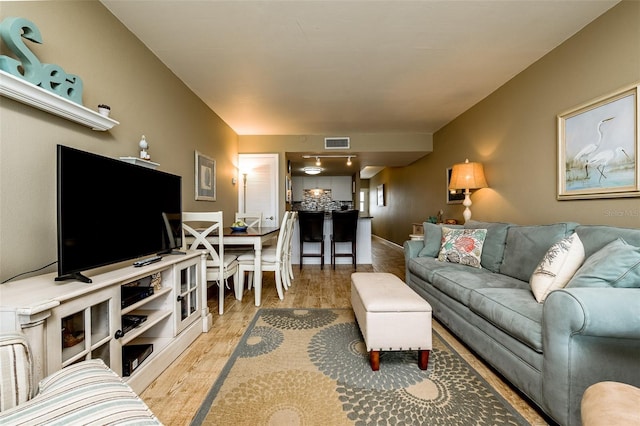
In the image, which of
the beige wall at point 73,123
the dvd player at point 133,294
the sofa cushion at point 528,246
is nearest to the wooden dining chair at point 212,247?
the beige wall at point 73,123

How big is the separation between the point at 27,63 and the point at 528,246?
11.1 ft

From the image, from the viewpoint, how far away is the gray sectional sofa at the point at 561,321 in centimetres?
113

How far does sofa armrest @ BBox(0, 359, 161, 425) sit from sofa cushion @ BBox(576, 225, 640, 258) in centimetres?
237

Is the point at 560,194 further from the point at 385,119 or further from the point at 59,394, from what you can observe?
the point at 59,394

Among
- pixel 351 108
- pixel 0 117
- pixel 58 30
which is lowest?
pixel 0 117

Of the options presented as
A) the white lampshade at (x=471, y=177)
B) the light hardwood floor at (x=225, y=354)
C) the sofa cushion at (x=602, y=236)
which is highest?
the white lampshade at (x=471, y=177)

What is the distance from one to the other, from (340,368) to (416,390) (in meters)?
0.46

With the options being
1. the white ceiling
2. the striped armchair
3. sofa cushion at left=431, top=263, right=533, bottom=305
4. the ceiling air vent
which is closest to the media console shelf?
the striped armchair

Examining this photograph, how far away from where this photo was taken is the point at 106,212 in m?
1.48

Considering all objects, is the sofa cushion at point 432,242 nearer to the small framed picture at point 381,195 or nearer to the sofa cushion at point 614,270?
the sofa cushion at point 614,270

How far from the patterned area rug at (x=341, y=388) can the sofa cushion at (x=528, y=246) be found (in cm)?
86

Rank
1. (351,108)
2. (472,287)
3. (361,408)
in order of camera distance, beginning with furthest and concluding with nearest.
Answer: (351,108) → (472,287) → (361,408)

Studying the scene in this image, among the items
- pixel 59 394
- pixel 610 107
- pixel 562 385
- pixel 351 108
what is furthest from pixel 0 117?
pixel 610 107

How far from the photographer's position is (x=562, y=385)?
3.89 feet
